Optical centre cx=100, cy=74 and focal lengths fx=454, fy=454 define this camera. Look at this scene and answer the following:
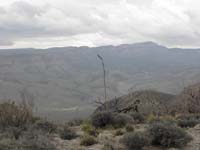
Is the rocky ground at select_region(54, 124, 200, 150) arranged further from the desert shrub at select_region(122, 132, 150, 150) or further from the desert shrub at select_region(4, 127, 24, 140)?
the desert shrub at select_region(4, 127, 24, 140)

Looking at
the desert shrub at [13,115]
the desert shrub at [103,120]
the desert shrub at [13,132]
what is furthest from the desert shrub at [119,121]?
the desert shrub at [13,132]

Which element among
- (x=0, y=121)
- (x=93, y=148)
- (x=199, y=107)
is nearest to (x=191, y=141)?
(x=93, y=148)

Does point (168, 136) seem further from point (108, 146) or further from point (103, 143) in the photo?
point (103, 143)

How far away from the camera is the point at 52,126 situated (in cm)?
1925

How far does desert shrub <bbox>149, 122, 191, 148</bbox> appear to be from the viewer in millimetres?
14945

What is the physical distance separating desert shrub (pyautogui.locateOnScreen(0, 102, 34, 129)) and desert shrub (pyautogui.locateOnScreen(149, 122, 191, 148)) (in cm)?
565

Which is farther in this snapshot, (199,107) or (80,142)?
(199,107)

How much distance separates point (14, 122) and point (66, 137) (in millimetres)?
2398

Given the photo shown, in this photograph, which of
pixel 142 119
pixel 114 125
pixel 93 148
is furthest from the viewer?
pixel 142 119

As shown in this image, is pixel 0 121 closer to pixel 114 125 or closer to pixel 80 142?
pixel 80 142

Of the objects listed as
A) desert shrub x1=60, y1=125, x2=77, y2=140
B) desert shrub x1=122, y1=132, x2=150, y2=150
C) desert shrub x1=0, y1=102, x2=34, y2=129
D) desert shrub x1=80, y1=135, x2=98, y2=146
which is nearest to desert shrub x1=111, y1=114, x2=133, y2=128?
desert shrub x1=60, y1=125, x2=77, y2=140

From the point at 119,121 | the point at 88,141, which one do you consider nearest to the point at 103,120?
the point at 119,121

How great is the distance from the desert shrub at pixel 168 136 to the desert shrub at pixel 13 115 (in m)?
5.65

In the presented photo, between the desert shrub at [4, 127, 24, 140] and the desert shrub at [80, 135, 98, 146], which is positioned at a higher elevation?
the desert shrub at [4, 127, 24, 140]
